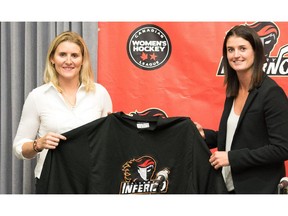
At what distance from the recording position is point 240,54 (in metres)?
1.82

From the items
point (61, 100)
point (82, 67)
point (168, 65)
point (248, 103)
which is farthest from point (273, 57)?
point (61, 100)

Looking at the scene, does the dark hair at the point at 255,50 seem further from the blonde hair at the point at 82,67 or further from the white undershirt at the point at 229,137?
the blonde hair at the point at 82,67

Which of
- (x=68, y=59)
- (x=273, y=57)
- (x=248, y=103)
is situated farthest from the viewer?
(x=273, y=57)

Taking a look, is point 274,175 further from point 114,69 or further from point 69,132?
point 114,69

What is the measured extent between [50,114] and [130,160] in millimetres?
397

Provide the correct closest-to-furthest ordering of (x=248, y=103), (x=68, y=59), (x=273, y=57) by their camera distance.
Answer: (x=248, y=103) → (x=68, y=59) → (x=273, y=57)

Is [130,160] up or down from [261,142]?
down

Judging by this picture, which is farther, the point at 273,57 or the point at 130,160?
the point at 273,57

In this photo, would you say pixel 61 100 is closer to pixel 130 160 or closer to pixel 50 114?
pixel 50 114

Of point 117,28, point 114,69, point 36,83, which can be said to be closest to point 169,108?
point 114,69

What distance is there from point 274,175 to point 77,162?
31.7 inches

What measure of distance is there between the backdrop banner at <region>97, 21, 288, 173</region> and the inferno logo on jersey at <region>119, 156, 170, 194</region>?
74cm

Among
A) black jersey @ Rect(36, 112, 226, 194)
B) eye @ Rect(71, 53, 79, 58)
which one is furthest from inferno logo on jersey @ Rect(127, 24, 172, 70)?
black jersey @ Rect(36, 112, 226, 194)

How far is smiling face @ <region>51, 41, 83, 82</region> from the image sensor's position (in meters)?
1.91
